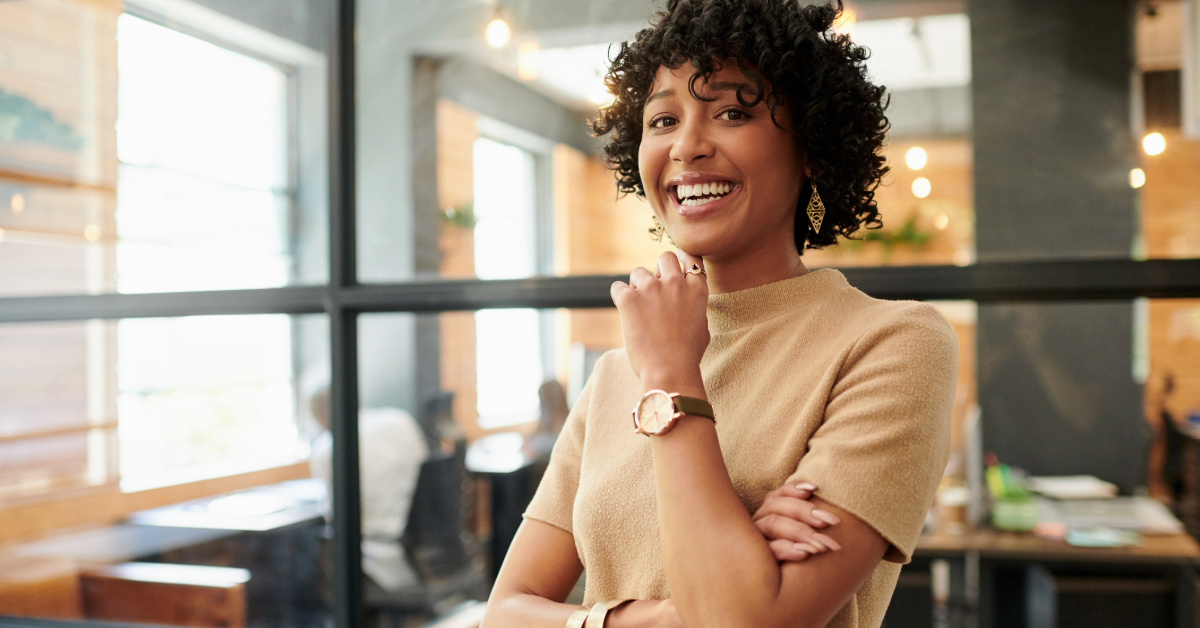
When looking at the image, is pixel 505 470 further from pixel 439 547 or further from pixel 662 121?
pixel 662 121

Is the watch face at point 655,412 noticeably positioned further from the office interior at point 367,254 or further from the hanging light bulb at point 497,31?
the hanging light bulb at point 497,31

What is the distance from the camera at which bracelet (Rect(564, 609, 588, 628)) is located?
3.42 feet

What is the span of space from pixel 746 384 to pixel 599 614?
309 mm

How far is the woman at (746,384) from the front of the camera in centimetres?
88

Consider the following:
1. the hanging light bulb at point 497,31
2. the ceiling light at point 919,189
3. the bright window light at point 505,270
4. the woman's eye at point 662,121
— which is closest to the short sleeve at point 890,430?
the woman's eye at point 662,121

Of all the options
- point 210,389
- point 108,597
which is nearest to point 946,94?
point 210,389

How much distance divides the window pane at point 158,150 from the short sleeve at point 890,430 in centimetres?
139

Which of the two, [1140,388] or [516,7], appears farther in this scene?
[1140,388]

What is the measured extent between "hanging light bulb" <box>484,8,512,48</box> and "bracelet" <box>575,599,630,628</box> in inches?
60.4

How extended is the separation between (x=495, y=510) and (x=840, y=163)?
1.89 meters

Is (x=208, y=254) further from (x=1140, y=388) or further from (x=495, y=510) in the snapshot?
(x=1140, y=388)

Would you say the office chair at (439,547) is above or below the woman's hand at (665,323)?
below

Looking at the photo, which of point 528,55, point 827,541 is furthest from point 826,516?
point 528,55

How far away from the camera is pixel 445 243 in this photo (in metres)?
2.13
